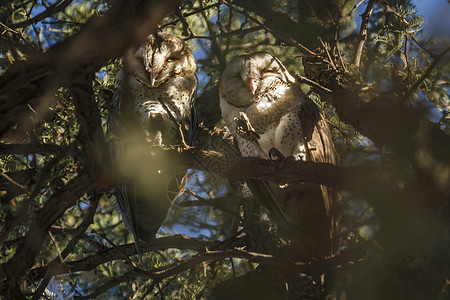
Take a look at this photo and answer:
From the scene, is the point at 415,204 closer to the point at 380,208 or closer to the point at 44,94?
the point at 380,208

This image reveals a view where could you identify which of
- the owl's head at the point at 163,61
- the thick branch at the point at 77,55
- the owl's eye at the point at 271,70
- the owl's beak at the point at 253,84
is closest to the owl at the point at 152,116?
the owl's head at the point at 163,61

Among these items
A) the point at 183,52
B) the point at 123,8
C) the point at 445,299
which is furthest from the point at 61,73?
the point at 183,52

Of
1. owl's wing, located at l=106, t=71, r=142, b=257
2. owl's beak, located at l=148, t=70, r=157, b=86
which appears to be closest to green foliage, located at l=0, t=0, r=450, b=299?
owl's wing, located at l=106, t=71, r=142, b=257

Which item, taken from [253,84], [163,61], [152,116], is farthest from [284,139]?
[163,61]

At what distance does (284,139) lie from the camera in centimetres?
338

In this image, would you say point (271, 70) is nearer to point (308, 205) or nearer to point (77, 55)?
point (308, 205)

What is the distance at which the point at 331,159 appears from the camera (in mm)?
3479

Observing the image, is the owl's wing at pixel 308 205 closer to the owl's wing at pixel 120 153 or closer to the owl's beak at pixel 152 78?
the owl's wing at pixel 120 153

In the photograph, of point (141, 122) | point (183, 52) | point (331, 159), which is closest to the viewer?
point (331, 159)

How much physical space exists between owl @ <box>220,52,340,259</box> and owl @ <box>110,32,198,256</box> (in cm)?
46

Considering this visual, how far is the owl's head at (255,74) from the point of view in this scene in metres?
3.58

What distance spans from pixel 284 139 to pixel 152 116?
3.33 ft

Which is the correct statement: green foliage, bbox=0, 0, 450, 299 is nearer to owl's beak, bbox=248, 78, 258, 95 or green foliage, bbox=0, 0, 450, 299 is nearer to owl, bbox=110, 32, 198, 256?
owl, bbox=110, 32, 198, 256

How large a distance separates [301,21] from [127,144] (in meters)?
1.57
